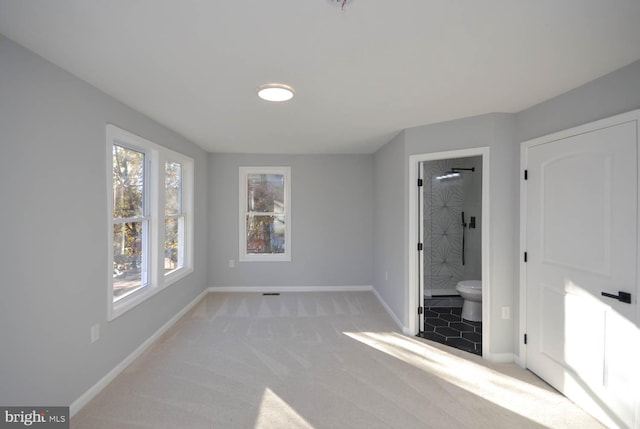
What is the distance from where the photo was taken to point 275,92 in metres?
2.43

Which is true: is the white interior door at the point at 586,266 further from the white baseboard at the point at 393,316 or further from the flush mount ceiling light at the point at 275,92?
the flush mount ceiling light at the point at 275,92

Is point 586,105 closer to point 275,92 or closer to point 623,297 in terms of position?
point 623,297

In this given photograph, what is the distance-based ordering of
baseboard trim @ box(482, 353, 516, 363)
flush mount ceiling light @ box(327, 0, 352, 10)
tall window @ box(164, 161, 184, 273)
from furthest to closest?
tall window @ box(164, 161, 184, 273) < baseboard trim @ box(482, 353, 516, 363) < flush mount ceiling light @ box(327, 0, 352, 10)

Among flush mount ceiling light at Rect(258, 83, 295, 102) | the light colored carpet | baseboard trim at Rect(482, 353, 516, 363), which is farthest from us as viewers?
baseboard trim at Rect(482, 353, 516, 363)

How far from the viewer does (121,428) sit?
205cm

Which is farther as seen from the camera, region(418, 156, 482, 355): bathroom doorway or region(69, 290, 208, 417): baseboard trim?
region(418, 156, 482, 355): bathroom doorway

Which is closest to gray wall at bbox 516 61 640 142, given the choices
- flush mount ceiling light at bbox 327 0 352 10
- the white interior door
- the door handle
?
the white interior door

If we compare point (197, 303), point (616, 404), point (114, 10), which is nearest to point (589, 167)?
point (616, 404)

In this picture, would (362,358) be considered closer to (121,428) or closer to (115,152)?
(121,428)

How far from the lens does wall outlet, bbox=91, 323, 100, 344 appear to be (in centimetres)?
241

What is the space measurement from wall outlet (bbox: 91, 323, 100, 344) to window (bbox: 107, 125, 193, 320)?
16 cm

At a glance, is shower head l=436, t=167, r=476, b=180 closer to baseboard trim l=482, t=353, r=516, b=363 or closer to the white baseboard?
the white baseboard

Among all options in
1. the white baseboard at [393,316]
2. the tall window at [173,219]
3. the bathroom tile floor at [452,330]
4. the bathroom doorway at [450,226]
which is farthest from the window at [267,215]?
the bathroom tile floor at [452,330]

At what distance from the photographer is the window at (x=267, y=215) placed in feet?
17.9
